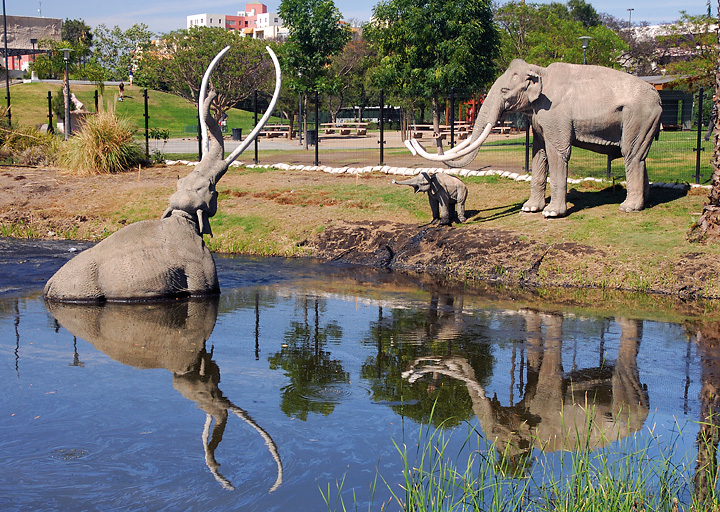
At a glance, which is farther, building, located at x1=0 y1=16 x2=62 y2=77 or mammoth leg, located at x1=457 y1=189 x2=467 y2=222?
building, located at x1=0 y1=16 x2=62 y2=77

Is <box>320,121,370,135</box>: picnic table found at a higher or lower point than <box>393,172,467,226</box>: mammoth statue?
higher

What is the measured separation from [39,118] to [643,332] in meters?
44.9

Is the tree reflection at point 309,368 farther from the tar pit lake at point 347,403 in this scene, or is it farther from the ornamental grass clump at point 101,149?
the ornamental grass clump at point 101,149

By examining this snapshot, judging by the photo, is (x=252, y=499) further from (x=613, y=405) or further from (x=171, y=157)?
(x=171, y=157)

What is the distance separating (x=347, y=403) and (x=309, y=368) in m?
0.94

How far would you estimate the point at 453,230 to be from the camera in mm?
12234

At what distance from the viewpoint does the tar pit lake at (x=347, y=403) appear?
471 cm

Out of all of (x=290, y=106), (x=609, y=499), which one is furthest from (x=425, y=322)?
(x=290, y=106)

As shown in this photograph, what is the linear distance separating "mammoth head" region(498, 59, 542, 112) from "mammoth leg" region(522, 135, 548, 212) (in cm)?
84

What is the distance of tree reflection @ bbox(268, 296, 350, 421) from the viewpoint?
618cm

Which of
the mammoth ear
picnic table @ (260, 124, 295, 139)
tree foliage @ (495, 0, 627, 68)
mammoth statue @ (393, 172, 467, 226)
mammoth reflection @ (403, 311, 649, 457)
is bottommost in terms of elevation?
mammoth reflection @ (403, 311, 649, 457)

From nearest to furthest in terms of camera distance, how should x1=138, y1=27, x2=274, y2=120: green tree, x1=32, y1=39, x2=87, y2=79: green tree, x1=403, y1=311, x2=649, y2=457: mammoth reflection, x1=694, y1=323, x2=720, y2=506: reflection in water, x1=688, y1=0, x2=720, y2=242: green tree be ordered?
x1=694, y1=323, x2=720, y2=506: reflection in water → x1=403, y1=311, x2=649, y2=457: mammoth reflection → x1=688, y1=0, x2=720, y2=242: green tree → x1=138, y1=27, x2=274, y2=120: green tree → x1=32, y1=39, x2=87, y2=79: green tree

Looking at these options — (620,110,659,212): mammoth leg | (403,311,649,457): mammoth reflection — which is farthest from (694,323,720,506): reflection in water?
(620,110,659,212): mammoth leg

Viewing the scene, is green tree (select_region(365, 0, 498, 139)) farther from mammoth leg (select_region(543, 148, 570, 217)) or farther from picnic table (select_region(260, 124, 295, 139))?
mammoth leg (select_region(543, 148, 570, 217))
